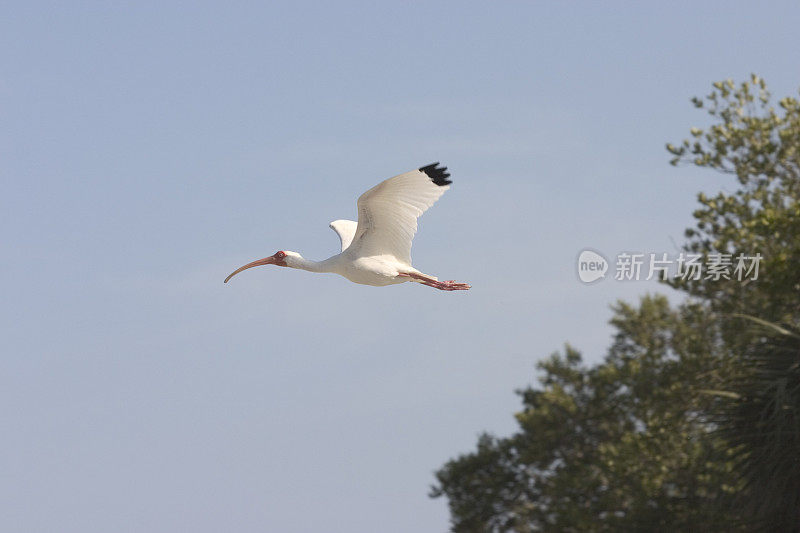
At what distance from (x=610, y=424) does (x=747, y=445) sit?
7608mm

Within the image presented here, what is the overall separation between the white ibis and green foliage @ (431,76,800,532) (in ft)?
14.6

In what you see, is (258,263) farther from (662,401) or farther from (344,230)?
(662,401)

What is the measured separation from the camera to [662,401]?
18.5 m

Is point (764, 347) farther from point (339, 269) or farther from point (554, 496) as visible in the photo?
point (554, 496)

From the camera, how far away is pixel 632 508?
1833 centimetres

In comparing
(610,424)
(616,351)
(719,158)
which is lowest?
(610,424)

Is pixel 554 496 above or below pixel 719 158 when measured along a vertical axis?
below

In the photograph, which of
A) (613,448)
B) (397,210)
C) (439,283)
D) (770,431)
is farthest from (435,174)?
(613,448)

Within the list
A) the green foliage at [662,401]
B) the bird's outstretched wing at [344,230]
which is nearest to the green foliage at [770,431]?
the green foliage at [662,401]

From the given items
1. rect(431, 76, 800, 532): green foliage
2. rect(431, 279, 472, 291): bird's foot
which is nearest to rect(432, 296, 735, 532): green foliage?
rect(431, 76, 800, 532): green foliage

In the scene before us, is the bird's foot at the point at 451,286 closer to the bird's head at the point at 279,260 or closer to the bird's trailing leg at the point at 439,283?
the bird's trailing leg at the point at 439,283

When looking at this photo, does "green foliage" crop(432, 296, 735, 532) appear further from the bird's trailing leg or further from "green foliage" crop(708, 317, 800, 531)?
the bird's trailing leg

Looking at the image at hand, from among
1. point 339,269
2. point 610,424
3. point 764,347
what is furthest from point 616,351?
point 339,269

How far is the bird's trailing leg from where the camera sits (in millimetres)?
12820
